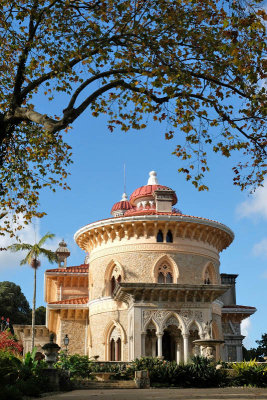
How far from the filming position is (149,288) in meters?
27.6

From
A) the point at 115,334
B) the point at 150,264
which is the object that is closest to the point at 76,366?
the point at 115,334

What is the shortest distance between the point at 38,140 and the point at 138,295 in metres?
15.5

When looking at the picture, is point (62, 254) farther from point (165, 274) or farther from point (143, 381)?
point (143, 381)

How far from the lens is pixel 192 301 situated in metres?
28.5

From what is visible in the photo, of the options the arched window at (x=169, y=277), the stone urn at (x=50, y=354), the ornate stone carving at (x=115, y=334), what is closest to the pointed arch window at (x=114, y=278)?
the ornate stone carving at (x=115, y=334)

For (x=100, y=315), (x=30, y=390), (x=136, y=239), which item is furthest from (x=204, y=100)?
(x=100, y=315)

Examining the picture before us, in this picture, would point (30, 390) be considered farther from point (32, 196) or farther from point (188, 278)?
point (188, 278)

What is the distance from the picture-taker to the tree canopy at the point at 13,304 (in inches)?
2494

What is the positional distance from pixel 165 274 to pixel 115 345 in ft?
16.6

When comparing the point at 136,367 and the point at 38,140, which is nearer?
the point at 38,140

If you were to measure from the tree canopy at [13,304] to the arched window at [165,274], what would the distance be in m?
36.3

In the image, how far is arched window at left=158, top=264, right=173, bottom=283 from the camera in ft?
102

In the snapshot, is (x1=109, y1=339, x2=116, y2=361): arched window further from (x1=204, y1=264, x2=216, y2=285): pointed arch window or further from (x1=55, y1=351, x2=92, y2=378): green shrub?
(x1=55, y1=351, x2=92, y2=378): green shrub

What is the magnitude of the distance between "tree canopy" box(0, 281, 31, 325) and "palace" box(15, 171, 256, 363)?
94.0 feet
